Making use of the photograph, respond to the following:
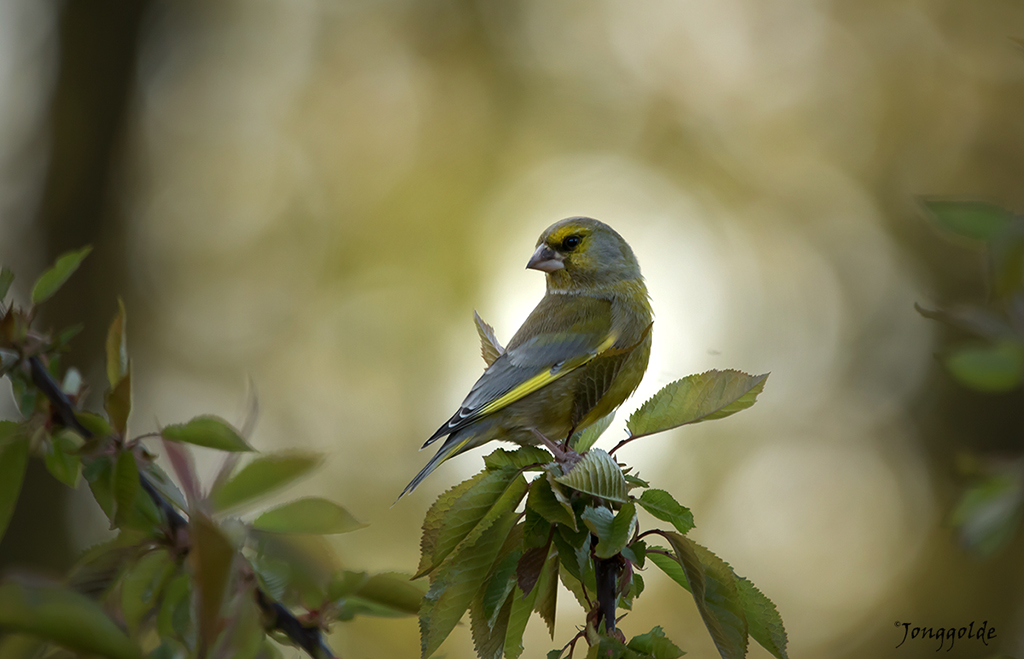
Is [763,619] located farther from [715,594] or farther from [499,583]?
[499,583]

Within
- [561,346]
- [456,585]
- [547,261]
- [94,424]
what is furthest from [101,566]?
[547,261]

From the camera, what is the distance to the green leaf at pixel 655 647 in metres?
1.58

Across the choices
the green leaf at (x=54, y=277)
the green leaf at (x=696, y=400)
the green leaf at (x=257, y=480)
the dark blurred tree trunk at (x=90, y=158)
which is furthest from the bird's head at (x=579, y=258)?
the dark blurred tree trunk at (x=90, y=158)

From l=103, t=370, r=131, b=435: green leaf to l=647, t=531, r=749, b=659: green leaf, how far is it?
119 centimetres

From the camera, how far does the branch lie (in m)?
1.22

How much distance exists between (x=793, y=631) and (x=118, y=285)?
867cm

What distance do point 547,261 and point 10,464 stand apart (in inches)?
154

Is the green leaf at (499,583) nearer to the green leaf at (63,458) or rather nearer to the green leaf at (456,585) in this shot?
the green leaf at (456,585)

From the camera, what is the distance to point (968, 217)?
0.75 metres

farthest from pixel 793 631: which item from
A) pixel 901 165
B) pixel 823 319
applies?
pixel 901 165

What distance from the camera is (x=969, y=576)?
9172mm

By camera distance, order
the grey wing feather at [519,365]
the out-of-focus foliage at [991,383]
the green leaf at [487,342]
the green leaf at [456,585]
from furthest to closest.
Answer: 1. the grey wing feather at [519,365]
2. the green leaf at [487,342]
3. the green leaf at [456,585]
4. the out-of-focus foliage at [991,383]

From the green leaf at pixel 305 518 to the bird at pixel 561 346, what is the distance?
187 cm

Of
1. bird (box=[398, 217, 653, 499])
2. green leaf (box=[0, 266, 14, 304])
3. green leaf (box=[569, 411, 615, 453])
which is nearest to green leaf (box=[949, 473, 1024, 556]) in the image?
green leaf (box=[0, 266, 14, 304])
